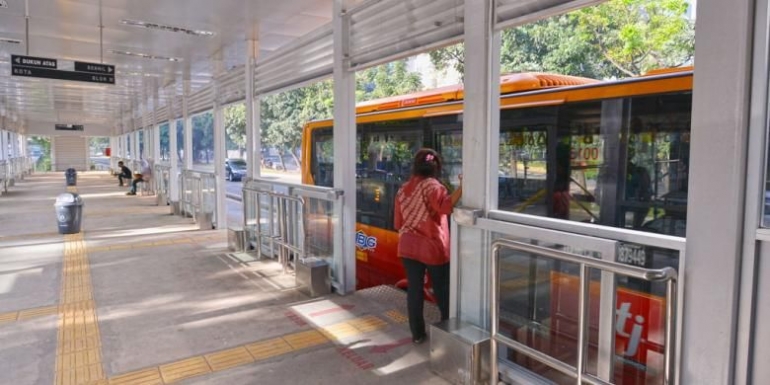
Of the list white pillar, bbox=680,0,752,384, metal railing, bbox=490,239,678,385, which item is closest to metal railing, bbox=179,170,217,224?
metal railing, bbox=490,239,678,385

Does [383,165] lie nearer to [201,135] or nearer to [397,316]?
[397,316]

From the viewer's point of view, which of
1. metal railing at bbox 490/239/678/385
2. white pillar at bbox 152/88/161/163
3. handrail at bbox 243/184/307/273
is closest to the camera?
metal railing at bbox 490/239/678/385

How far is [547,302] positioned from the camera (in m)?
2.96

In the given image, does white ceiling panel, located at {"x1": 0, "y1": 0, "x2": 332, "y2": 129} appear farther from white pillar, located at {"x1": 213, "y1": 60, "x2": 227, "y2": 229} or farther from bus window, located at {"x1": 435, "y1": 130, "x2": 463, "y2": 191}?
bus window, located at {"x1": 435, "y1": 130, "x2": 463, "y2": 191}

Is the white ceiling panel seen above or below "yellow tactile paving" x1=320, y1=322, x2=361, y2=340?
above

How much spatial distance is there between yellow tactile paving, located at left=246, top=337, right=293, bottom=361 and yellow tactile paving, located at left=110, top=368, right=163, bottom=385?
63 centimetres

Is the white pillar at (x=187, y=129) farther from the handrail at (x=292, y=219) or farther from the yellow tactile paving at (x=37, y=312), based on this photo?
the yellow tactile paving at (x=37, y=312)

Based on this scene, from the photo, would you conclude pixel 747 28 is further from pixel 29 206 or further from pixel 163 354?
pixel 29 206

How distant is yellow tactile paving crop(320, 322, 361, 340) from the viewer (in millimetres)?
3915

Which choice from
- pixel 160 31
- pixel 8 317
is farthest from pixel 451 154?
pixel 160 31

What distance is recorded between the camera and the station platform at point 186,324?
3.35 meters

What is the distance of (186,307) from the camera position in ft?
15.4

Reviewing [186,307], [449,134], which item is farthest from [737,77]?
[186,307]

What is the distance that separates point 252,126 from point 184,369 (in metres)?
4.44
